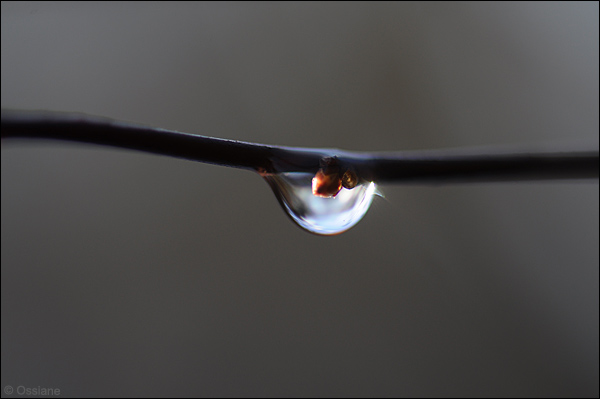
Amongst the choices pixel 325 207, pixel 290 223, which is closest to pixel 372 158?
pixel 325 207

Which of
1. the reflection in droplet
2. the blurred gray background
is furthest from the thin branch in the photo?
the blurred gray background

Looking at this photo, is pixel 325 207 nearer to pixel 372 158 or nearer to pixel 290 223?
pixel 372 158

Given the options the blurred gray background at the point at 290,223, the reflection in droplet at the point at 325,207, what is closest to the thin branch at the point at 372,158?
the reflection in droplet at the point at 325,207

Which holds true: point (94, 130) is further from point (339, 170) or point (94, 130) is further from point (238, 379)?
point (238, 379)

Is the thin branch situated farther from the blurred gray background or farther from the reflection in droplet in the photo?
the blurred gray background

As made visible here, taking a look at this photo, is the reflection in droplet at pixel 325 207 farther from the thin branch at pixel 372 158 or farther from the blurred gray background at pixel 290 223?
the blurred gray background at pixel 290 223

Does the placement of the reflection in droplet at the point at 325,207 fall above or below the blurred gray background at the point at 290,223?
below
